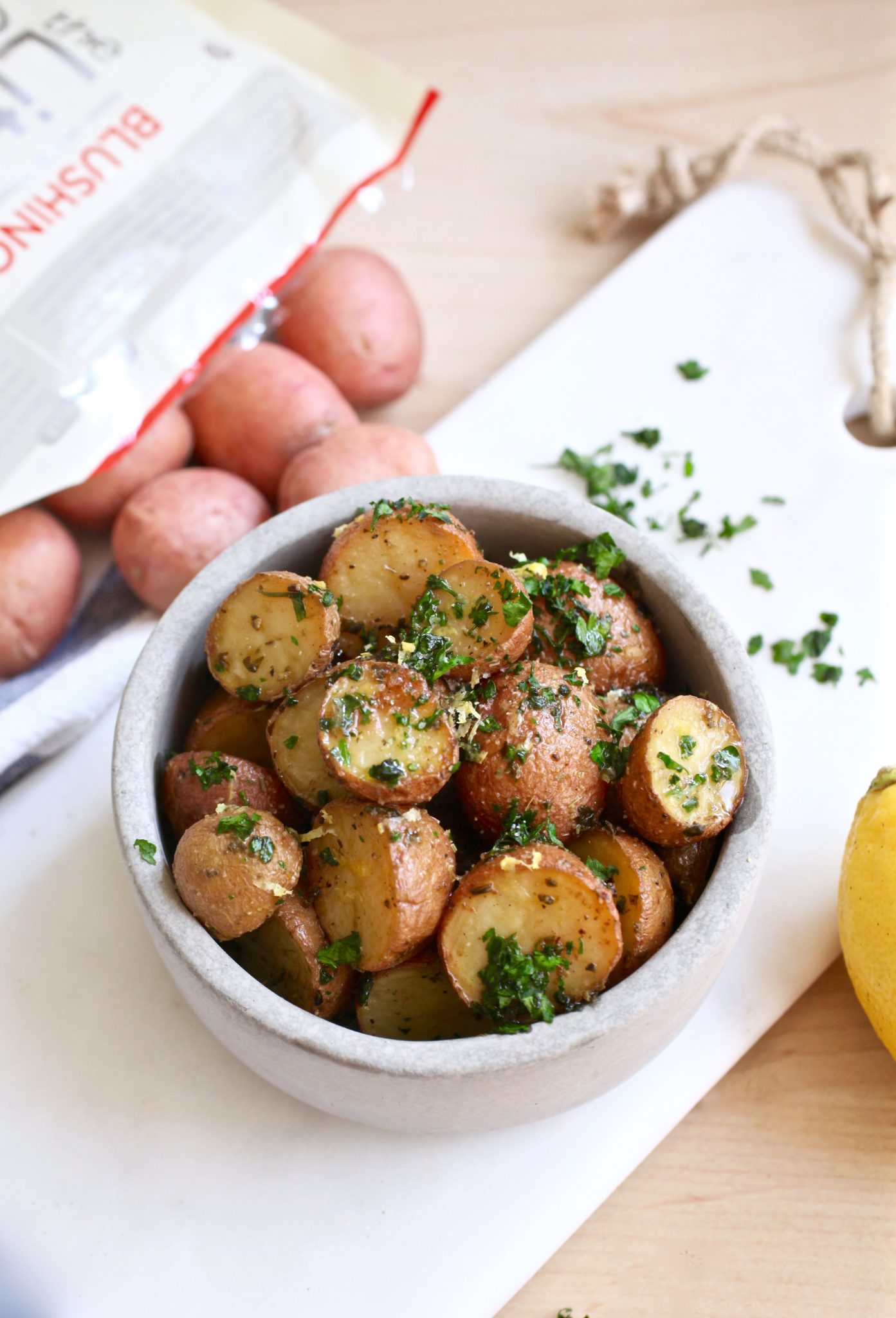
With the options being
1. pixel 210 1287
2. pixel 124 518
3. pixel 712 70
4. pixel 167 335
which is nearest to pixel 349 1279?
pixel 210 1287

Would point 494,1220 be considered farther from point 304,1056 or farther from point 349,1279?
point 304,1056

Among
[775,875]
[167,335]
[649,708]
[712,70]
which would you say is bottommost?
[775,875]

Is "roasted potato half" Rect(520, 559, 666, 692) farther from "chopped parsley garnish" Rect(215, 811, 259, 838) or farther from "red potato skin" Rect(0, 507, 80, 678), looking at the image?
"red potato skin" Rect(0, 507, 80, 678)

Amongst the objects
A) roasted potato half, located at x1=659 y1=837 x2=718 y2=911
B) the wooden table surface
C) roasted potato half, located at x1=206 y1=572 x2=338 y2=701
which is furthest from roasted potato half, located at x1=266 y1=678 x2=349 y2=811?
the wooden table surface

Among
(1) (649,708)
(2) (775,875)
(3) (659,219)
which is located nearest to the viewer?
(1) (649,708)

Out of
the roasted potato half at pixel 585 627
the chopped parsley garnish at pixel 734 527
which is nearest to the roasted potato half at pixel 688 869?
the roasted potato half at pixel 585 627

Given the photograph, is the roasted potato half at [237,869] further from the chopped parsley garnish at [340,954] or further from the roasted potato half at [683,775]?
the roasted potato half at [683,775]
